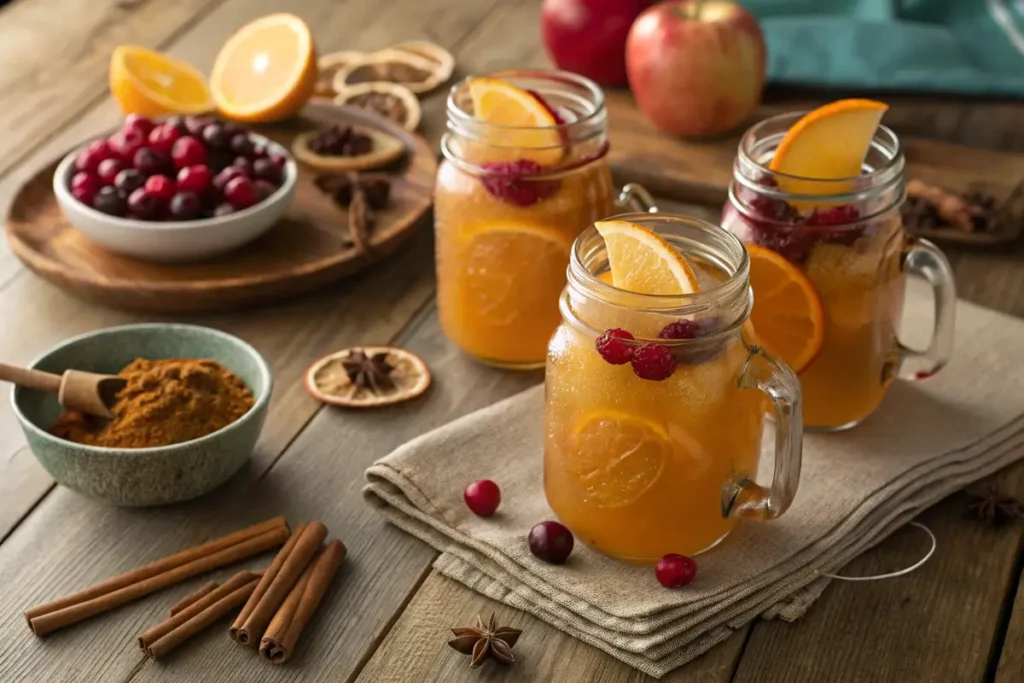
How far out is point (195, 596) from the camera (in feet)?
3.81

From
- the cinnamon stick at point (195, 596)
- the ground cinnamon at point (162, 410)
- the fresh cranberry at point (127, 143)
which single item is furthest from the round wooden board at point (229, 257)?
the cinnamon stick at point (195, 596)

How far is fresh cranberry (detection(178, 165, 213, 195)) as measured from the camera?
1.66 meters

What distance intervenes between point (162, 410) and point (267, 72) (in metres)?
0.93

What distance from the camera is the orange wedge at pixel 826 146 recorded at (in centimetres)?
124

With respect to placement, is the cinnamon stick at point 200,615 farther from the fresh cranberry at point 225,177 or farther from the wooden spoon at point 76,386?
the fresh cranberry at point 225,177

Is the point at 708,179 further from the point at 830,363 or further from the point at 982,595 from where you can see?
the point at 982,595

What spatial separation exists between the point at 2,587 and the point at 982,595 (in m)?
0.93

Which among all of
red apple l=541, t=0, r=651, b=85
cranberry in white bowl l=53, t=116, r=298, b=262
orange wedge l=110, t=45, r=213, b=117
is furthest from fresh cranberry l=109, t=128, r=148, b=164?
red apple l=541, t=0, r=651, b=85

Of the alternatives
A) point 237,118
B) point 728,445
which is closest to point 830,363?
point 728,445

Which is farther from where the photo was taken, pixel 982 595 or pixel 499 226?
pixel 499 226

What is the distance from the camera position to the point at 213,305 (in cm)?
164

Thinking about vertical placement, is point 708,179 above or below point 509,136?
below

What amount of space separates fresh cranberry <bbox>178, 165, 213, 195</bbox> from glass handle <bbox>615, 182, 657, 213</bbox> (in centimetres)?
56

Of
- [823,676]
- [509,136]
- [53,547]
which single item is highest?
[509,136]
